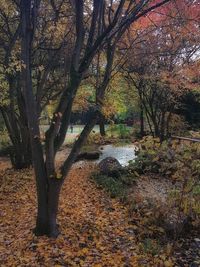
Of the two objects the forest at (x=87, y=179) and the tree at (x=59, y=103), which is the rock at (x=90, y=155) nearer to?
the forest at (x=87, y=179)

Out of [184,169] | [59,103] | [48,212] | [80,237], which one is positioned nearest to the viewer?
[184,169]

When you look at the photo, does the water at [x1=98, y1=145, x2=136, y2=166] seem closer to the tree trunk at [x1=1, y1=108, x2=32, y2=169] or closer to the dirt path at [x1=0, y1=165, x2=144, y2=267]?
the tree trunk at [x1=1, y1=108, x2=32, y2=169]

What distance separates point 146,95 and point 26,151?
880cm

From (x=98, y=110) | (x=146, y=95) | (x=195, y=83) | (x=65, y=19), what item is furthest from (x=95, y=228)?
(x=146, y=95)

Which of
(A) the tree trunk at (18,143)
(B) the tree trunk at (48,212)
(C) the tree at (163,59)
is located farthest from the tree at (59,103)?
(A) the tree trunk at (18,143)

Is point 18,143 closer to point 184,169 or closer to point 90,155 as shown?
point 90,155

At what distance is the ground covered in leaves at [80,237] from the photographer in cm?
547

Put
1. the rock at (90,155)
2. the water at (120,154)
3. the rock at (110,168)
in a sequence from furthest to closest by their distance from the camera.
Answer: the rock at (90,155), the water at (120,154), the rock at (110,168)

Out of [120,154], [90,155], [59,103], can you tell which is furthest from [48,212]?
[120,154]

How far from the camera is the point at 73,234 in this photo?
6422mm

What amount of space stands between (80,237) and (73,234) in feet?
0.56

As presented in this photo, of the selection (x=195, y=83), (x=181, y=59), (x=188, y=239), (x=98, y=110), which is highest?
(x=181, y=59)

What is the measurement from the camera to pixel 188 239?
21.5ft

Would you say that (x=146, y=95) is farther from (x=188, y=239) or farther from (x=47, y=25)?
(x=188, y=239)
